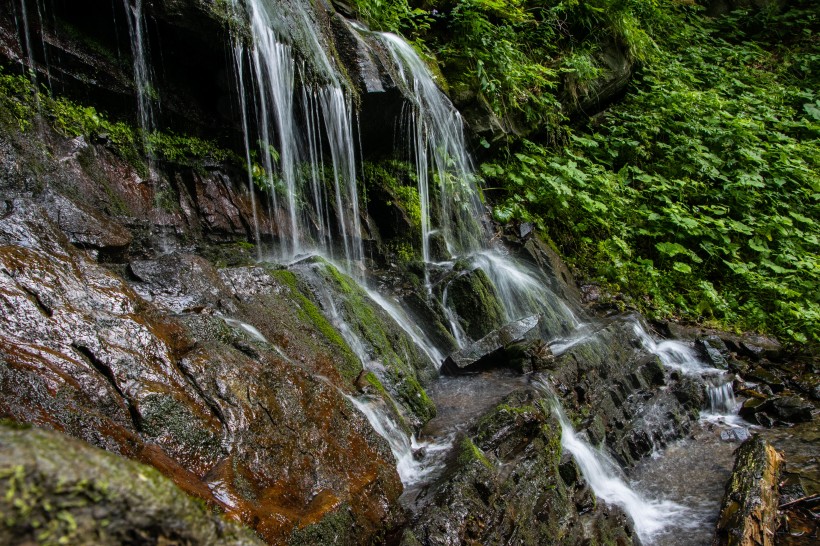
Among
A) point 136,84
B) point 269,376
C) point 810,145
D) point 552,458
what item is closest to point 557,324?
point 552,458

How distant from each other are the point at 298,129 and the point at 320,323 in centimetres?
277

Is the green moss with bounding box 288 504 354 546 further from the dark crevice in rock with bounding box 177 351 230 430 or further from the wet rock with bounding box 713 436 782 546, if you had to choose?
the wet rock with bounding box 713 436 782 546

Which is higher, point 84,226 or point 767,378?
point 84,226

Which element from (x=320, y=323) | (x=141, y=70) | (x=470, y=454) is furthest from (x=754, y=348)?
(x=141, y=70)

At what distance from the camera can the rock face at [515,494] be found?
2.74 meters

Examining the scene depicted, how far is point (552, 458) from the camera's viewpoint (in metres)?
3.61

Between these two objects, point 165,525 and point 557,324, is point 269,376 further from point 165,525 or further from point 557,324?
point 557,324

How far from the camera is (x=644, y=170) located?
442 inches

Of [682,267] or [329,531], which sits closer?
[329,531]

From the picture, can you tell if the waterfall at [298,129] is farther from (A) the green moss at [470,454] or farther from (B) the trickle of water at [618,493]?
(A) the green moss at [470,454]

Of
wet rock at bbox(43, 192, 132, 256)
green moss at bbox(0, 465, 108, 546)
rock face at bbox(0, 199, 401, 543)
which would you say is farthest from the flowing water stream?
green moss at bbox(0, 465, 108, 546)

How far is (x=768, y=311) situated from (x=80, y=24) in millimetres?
10667

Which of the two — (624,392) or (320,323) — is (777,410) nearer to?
(624,392)

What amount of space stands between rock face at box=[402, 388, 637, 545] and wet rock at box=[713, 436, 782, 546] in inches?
26.6
